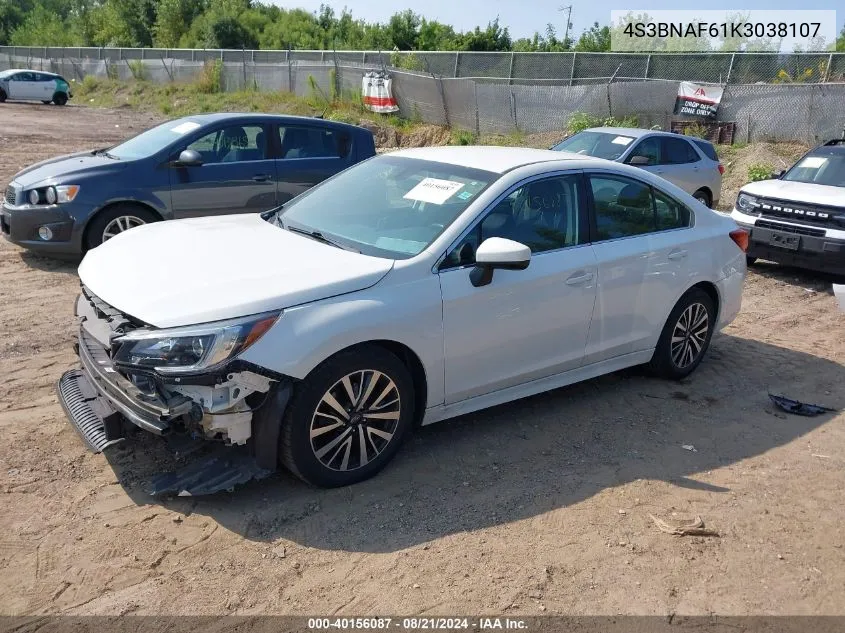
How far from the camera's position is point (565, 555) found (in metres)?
3.62

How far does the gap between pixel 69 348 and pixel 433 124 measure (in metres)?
20.1

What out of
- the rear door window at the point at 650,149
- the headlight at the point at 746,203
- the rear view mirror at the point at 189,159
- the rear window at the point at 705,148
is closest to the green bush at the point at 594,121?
the rear window at the point at 705,148

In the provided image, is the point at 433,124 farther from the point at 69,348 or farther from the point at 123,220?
the point at 69,348

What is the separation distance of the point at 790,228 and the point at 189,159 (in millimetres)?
7013

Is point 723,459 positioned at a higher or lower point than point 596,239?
lower

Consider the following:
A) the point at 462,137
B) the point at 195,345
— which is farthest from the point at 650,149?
the point at 462,137

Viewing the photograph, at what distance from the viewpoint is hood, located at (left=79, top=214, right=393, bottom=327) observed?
3646mm

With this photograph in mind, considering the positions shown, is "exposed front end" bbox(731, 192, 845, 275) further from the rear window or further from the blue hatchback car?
the blue hatchback car

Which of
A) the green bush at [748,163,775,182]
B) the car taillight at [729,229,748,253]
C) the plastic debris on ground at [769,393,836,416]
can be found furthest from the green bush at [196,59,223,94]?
the plastic debris on ground at [769,393,836,416]

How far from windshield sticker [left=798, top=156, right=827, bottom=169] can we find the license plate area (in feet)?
5.23

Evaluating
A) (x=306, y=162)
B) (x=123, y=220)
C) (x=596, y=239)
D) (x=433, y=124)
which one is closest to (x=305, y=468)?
(x=596, y=239)

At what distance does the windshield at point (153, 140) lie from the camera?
27.3 ft

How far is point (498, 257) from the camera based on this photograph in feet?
13.5

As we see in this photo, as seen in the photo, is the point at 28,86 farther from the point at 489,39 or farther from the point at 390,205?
the point at 390,205
